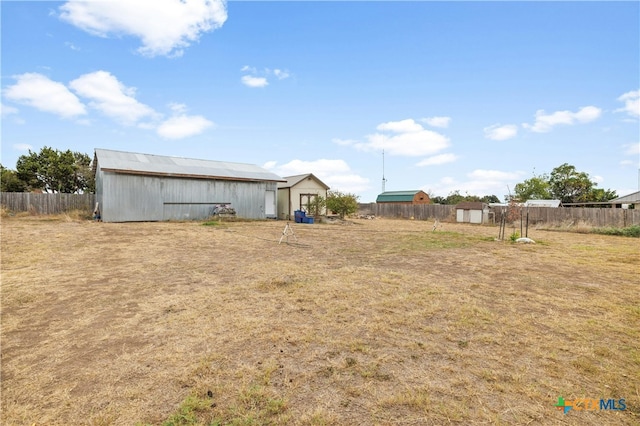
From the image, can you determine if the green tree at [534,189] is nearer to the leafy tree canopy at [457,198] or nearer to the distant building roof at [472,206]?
the leafy tree canopy at [457,198]

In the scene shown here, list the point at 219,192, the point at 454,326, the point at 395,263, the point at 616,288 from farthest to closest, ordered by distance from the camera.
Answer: the point at 219,192 < the point at 395,263 < the point at 616,288 < the point at 454,326

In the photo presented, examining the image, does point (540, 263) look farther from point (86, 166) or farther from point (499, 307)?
point (86, 166)

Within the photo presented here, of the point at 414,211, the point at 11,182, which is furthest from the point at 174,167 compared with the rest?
the point at 414,211

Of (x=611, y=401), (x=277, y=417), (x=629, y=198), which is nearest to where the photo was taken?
(x=277, y=417)

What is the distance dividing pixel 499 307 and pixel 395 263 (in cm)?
340

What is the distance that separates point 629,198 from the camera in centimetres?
2902

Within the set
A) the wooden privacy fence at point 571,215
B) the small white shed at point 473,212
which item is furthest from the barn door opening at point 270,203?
the small white shed at point 473,212

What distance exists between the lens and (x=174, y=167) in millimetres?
19734

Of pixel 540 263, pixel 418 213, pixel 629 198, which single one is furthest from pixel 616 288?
pixel 629 198

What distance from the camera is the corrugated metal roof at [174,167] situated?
1731 centimetres

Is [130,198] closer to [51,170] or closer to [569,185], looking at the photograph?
[51,170]

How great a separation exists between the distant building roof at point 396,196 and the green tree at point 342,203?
23652 mm

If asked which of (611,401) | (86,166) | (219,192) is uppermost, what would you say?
(86,166)
